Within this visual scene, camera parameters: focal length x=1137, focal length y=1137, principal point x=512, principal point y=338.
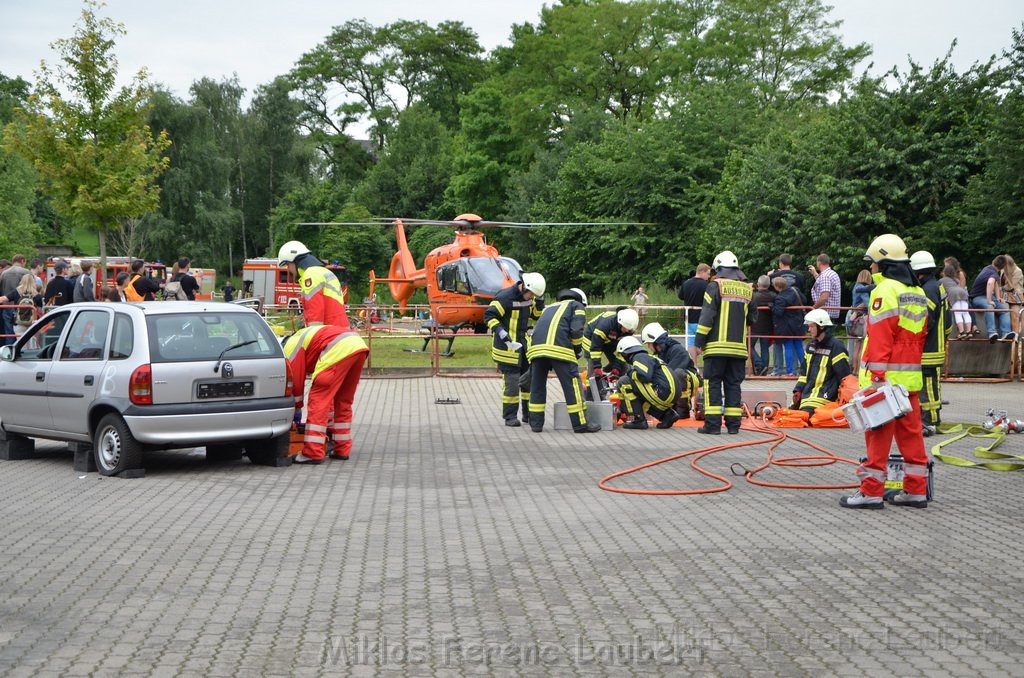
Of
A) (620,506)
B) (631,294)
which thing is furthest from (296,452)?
(631,294)

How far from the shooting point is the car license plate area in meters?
10.2

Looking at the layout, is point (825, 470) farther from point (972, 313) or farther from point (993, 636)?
point (972, 313)

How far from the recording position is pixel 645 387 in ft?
45.5

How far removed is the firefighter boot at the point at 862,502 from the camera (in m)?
8.58

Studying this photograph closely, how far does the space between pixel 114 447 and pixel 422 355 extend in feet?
55.6

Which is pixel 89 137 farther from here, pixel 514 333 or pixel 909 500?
pixel 909 500

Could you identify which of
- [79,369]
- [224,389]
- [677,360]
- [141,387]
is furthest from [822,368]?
[79,369]

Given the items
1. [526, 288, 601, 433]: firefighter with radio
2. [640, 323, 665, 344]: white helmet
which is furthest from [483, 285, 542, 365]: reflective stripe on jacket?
[640, 323, 665, 344]: white helmet

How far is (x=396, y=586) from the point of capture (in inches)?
250

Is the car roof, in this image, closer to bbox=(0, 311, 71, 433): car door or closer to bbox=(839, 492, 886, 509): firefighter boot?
bbox=(0, 311, 71, 433): car door

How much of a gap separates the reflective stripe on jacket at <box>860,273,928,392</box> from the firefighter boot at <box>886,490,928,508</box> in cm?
87

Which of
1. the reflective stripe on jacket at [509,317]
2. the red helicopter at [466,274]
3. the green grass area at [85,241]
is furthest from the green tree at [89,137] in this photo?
the green grass area at [85,241]

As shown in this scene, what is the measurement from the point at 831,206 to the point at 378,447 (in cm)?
2049

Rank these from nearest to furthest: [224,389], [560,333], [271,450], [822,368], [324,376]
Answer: [224,389] < [324,376] < [271,450] < [560,333] < [822,368]
